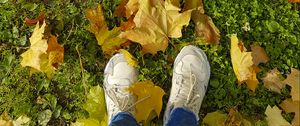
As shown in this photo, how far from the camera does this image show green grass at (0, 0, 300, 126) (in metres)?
2.54

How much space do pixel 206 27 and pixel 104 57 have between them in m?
0.52

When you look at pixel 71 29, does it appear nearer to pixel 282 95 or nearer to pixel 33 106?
pixel 33 106

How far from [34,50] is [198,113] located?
83 centimetres

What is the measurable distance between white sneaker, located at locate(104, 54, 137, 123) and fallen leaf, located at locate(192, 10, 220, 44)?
38 centimetres

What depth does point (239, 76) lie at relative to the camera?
8.04 feet

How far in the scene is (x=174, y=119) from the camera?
228 centimetres

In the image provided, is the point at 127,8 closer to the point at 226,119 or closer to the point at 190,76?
the point at 190,76

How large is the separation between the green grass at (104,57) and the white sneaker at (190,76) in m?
0.06

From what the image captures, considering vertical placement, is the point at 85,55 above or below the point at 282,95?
above

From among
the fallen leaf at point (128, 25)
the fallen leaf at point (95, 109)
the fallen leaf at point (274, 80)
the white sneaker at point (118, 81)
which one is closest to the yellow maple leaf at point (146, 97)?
the white sneaker at point (118, 81)

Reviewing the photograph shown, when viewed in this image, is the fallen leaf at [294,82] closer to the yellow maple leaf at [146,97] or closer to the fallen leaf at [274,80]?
the fallen leaf at [274,80]

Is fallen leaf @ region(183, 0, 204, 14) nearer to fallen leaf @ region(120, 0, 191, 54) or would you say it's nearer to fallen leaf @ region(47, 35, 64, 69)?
fallen leaf @ region(120, 0, 191, 54)

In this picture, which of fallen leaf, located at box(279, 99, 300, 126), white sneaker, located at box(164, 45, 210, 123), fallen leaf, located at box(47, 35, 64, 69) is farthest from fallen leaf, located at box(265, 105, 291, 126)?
fallen leaf, located at box(47, 35, 64, 69)

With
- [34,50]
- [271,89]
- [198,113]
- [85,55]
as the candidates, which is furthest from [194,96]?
[34,50]
